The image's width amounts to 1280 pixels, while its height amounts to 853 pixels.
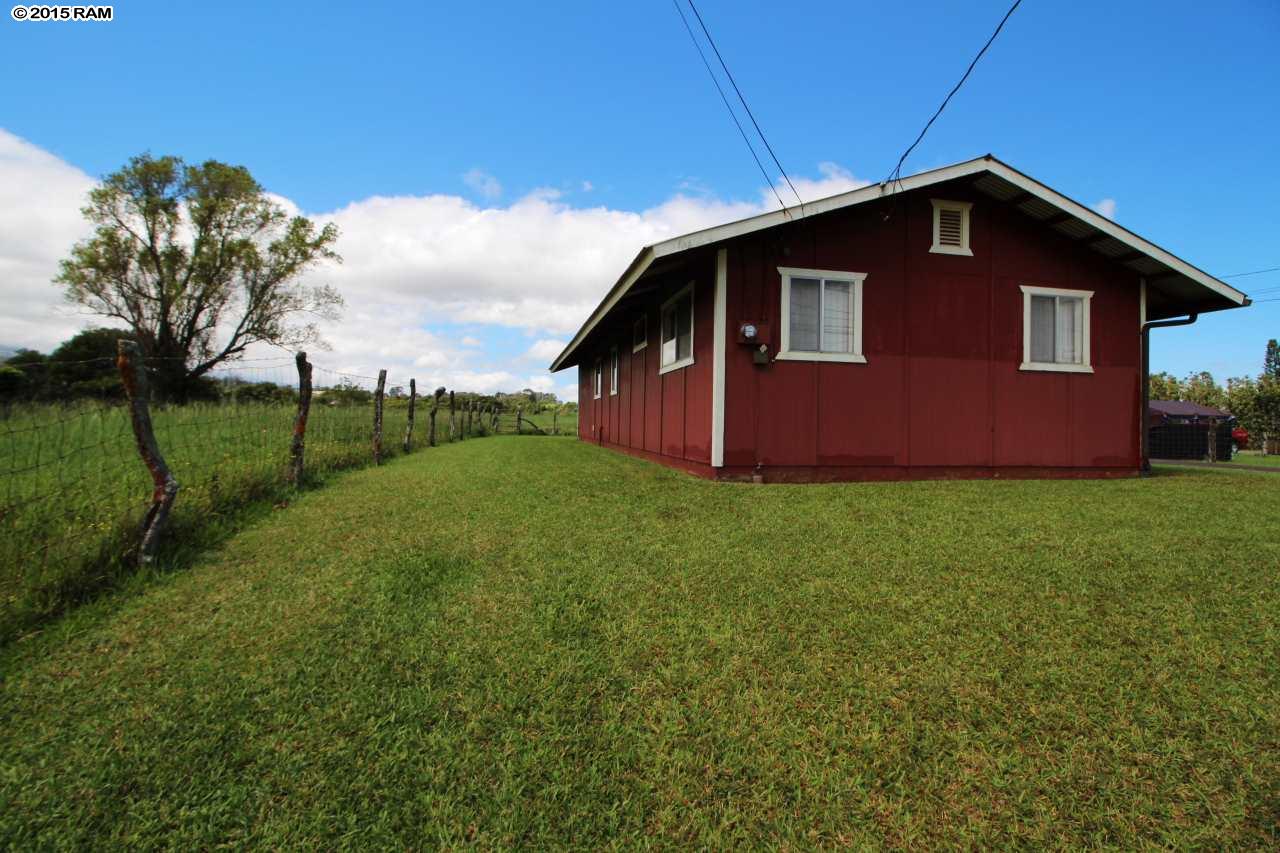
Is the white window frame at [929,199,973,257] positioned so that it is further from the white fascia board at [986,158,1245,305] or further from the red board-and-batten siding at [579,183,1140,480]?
the white fascia board at [986,158,1245,305]

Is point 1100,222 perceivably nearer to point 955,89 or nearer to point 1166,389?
point 955,89

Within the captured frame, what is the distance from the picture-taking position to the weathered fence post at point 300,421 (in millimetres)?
6648

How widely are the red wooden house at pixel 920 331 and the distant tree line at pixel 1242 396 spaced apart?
26.1m

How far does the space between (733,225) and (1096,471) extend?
6522 millimetres

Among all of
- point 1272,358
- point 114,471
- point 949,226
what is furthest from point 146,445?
point 1272,358

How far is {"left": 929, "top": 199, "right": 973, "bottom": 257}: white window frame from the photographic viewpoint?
825 cm

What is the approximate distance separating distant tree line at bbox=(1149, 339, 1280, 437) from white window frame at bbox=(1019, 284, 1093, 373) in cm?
2617

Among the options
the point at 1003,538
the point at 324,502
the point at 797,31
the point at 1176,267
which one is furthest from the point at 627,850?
the point at 1176,267

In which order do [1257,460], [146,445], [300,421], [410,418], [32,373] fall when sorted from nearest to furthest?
1. [146,445]
2. [32,373]
3. [300,421]
4. [410,418]
5. [1257,460]

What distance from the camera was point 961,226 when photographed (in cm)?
834

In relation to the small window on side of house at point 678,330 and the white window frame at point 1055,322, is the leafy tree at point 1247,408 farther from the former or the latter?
the small window on side of house at point 678,330

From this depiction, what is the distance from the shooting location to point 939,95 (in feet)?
20.5

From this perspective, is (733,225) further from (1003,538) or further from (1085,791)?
(1085,791)

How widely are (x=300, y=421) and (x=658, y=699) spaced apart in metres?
5.92
